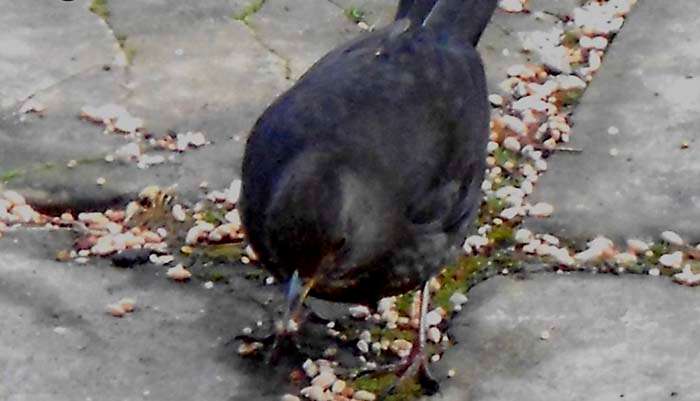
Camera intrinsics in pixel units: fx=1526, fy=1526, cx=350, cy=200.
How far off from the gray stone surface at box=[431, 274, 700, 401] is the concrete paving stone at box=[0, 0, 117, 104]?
160 centimetres

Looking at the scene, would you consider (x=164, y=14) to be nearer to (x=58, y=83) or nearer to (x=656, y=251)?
(x=58, y=83)

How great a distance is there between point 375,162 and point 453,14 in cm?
93

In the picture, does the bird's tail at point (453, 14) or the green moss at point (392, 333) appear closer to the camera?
the green moss at point (392, 333)

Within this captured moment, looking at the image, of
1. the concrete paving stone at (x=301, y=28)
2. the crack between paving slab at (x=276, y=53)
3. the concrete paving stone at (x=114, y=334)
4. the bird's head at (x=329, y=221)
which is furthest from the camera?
the concrete paving stone at (x=301, y=28)

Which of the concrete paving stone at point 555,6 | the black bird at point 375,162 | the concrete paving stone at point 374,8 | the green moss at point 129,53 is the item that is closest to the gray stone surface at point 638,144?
the concrete paving stone at point 555,6

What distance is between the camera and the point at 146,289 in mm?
3953

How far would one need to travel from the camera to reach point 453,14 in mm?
4371

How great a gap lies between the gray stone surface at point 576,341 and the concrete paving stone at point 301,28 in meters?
1.29

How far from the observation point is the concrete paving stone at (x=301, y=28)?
16.4 ft

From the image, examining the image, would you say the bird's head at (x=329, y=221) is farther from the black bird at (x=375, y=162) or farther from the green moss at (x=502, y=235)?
the green moss at (x=502, y=235)

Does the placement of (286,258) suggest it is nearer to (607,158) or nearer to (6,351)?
(6,351)

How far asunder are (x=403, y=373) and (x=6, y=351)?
953mm

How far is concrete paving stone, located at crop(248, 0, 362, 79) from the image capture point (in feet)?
16.4

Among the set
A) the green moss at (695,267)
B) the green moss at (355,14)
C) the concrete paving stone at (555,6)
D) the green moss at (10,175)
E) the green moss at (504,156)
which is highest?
the green moss at (10,175)
